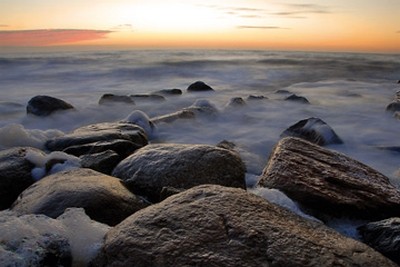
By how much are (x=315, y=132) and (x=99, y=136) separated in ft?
10.9

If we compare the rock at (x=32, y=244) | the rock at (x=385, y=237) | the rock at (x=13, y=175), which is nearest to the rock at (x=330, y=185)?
the rock at (x=385, y=237)

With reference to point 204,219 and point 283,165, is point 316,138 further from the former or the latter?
point 204,219

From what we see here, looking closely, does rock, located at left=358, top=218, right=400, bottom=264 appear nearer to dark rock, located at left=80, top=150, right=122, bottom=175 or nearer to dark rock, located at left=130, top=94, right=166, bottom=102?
dark rock, located at left=80, top=150, right=122, bottom=175

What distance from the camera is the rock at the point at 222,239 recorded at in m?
1.89

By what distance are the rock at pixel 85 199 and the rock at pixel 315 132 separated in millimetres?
3873

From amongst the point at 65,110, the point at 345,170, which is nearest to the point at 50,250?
the point at 345,170

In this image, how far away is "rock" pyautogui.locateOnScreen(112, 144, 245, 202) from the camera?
11.1ft

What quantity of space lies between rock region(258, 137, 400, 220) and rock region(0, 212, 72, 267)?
1781mm

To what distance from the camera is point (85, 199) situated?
9.30ft

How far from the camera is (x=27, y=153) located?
4289 mm

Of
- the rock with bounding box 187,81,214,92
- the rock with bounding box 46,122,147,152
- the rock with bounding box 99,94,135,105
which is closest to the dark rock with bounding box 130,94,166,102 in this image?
the rock with bounding box 99,94,135,105

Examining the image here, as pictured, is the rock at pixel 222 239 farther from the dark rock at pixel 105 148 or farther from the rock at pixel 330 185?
the dark rock at pixel 105 148

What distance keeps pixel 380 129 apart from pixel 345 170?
4588mm

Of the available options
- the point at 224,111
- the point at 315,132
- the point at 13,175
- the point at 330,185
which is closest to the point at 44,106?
the point at 224,111
